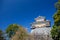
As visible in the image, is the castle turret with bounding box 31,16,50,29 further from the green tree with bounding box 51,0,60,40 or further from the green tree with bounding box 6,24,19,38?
the green tree with bounding box 51,0,60,40

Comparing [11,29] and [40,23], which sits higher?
[40,23]

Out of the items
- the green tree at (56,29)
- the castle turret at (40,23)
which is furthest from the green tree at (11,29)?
the green tree at (56,29)

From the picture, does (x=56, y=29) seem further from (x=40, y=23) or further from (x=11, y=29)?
(x=40, y=23)

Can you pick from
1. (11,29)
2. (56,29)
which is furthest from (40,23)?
(56,29)

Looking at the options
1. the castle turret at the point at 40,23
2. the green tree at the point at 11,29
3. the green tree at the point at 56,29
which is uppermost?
the castle turret at the point at 40,23

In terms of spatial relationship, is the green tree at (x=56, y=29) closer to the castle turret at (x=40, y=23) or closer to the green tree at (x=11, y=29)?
the green tree at (x=11, y=29)

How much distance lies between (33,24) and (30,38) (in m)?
16.3

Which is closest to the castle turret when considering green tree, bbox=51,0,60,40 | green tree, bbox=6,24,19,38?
green tree, bbox=6,24,19,38

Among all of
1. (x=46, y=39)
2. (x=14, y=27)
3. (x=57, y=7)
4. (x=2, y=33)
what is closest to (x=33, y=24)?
(x=14, y=27)

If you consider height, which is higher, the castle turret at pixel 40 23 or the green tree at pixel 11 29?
the castle turret at pixel 40 23

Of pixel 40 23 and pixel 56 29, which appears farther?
pixel 40 23

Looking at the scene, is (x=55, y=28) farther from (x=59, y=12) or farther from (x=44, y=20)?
(x=44, y=20)

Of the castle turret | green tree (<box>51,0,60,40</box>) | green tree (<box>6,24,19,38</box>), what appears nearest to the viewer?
green tree (<box>51,0,60,40</box>)

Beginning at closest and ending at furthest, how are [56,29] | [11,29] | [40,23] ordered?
[56,29]
[11,29]
[40,23]
